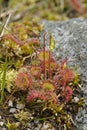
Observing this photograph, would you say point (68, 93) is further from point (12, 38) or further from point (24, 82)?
point (12, 38)

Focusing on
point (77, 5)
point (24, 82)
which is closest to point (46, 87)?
point (24, 82)

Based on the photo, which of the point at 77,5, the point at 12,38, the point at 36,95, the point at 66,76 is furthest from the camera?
the point at 77,5

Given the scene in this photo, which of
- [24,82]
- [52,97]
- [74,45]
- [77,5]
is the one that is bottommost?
[52,97]

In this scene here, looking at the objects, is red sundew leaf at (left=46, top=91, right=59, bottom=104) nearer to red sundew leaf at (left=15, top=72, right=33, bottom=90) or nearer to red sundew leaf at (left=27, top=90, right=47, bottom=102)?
red sundew leaf at (left=27, top=90, right=47, bottom=102)

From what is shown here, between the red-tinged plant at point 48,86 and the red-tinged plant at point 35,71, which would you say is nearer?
the red-tinged plant at point 48,86

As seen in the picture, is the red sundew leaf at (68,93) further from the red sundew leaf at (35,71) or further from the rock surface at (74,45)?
the red sundew leaf at (35,71)

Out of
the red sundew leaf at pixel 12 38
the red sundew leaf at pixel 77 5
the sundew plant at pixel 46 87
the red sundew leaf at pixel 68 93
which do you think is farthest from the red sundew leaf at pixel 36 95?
the red sundew leaf at pixel 77 5

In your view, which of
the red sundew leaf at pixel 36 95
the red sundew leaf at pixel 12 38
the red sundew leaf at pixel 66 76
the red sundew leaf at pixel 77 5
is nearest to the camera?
the red sundew leaf at pixel 36 95

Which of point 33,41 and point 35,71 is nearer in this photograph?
point 35,71
